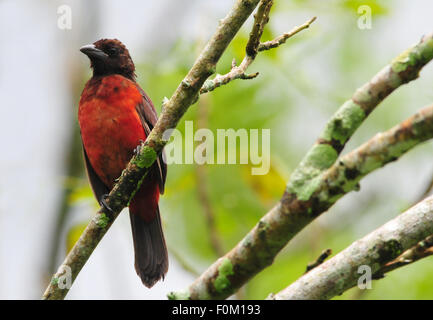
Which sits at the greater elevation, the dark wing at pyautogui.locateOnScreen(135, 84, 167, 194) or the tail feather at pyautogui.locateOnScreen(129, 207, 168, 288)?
the dark wing at pyautogui.locateOnScreen(135, 84, 167, 194)

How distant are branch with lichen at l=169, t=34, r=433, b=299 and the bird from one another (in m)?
1.67

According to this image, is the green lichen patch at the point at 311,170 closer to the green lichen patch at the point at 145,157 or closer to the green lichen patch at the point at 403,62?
the green lichen patch at the point at 403,62

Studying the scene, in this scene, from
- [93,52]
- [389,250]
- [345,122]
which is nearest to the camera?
[345,122]

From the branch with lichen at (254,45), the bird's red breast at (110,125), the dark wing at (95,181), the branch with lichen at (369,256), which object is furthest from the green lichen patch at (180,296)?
the dark wing at (95,181)

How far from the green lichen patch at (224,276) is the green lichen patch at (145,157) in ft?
1.94

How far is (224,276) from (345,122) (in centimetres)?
86

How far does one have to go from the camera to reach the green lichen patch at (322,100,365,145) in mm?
2285

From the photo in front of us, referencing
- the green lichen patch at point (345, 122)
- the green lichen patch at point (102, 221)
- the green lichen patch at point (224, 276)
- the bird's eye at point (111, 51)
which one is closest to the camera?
the green lichen patch at point (345, 122)

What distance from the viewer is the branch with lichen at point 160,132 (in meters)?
2.62

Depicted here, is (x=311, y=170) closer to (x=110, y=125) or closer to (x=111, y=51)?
(x=110, y=125)

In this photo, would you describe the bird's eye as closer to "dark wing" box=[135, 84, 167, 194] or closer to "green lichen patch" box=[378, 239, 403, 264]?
"dark wing" box=[135, 84, 167, 194]

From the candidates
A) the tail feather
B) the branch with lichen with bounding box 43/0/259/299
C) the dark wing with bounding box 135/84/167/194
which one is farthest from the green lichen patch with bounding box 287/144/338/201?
the tail feather

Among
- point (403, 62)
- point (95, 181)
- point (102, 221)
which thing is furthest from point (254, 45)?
point (95, 181)

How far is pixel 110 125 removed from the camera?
428 cm
